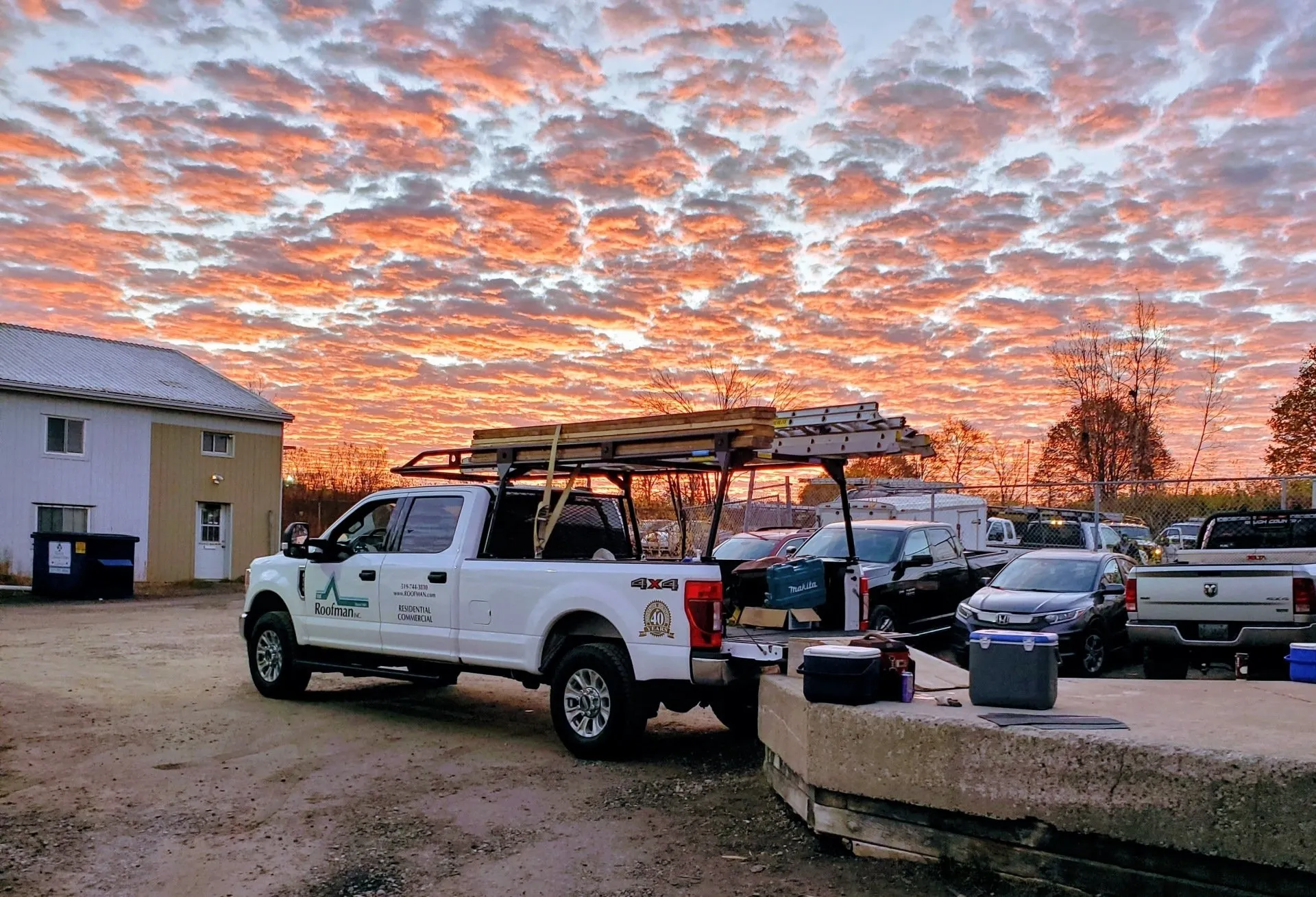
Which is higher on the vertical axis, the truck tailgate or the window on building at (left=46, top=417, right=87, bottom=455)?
the window on building at (left=46, top=417, right=87, bottom=455)

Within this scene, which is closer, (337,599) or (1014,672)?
(1014,672)

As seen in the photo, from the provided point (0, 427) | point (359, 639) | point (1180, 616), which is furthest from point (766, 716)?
point (0, 427)

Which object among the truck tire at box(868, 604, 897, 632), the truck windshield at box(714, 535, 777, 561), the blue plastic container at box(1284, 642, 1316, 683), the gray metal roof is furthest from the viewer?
the gray metal roof

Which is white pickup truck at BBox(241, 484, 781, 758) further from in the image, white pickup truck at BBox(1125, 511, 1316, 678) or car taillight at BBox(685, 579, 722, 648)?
white pickup truck at BBox(1125, 511, 1316, 678)

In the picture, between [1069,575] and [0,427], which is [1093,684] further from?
[0,427]

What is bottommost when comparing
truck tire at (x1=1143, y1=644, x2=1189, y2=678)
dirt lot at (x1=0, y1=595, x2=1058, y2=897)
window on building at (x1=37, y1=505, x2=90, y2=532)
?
dirt lot at (x1=0, y1=595, x2=1058, y2=897)

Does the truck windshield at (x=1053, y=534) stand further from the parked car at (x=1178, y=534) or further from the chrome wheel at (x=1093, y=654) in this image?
the chrome wheel at (x=1093, y=654)

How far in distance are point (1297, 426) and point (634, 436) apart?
3361 cm

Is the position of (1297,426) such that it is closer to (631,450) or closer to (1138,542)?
(1138,542)

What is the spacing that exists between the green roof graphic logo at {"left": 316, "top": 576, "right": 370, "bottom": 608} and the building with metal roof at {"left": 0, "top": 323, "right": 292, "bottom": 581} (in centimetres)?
1823

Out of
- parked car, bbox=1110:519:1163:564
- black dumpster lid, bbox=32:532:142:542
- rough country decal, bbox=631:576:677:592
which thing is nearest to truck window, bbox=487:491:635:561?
rough country decal, bbox=631:576:677:592

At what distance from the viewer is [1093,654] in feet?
42.5

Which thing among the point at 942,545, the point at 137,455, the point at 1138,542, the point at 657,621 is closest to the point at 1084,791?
the point at 657,621

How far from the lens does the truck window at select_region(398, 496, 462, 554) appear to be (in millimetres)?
9398
